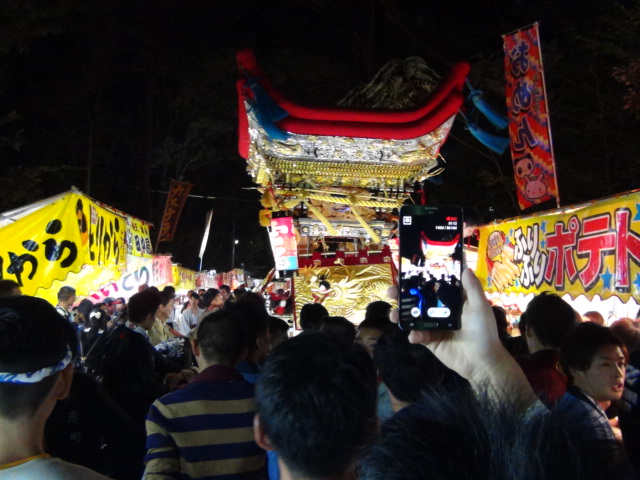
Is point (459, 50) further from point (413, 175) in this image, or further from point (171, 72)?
point (171, 72)

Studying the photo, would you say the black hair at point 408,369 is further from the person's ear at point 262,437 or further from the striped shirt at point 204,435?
the person's ear at point 262,437

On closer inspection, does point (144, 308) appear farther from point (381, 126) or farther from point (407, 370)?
point (381, 126)

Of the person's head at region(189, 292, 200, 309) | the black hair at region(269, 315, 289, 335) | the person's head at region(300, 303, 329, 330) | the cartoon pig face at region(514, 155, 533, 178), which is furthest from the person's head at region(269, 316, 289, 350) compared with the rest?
the person's head at region(189, 292, 200, 309)

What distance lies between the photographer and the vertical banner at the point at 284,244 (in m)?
7.53

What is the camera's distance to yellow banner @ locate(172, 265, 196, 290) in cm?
1708

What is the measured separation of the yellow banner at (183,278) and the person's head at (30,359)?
1502cm

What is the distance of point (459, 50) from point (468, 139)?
2.54m

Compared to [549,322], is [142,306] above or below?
above

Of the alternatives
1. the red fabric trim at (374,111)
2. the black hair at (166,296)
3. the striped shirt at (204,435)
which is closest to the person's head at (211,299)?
the black hair at (166,296)

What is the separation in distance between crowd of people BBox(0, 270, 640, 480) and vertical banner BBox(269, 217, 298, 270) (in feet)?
12.6

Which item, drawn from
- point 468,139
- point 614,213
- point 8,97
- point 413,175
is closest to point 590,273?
point 614,213

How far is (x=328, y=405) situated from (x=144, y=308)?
3.22 meters

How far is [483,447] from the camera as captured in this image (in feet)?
2.84

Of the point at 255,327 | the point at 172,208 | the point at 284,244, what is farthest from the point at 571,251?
the point at 172,208
